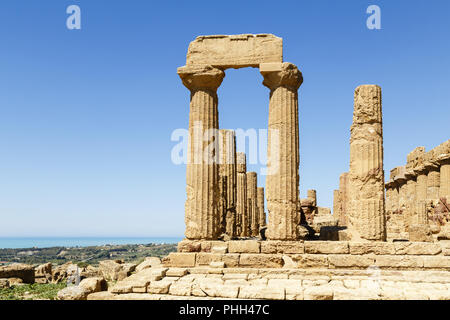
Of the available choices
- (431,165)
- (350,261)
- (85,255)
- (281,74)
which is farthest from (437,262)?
(85,255)

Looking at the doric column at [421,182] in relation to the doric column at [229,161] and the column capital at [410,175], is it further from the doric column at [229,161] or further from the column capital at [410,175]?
the doric column at [229,161]

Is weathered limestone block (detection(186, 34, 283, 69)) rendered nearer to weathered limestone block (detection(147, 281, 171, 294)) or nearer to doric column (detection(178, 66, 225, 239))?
doric column (detection(178, 66, 225, 239))

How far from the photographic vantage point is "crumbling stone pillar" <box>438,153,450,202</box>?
94.1ft

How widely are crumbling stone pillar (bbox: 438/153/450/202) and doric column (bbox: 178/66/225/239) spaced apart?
19093mm

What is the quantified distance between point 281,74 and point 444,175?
1887cm

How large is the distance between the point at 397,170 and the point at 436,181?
956 centimetres

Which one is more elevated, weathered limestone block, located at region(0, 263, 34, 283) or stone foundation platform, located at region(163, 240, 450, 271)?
stone foundation platform, located at region(163, 240, 450, 271)

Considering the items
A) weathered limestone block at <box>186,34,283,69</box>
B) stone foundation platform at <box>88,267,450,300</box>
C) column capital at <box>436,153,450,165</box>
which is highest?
weathered limestone block at <box>186,34,283,69</box>

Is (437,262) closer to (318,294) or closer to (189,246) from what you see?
(318,294)

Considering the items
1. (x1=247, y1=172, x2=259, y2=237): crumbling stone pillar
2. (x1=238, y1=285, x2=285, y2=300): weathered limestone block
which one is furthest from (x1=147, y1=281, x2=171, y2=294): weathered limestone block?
(x1=247, y1=172, x2=259, y2=237): crumbling stone pillar

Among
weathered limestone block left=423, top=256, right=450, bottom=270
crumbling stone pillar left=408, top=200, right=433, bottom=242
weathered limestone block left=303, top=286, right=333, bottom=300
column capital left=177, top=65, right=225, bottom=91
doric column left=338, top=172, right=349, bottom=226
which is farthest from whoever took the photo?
doric column left=338, top=172, right=349, bottom=226
